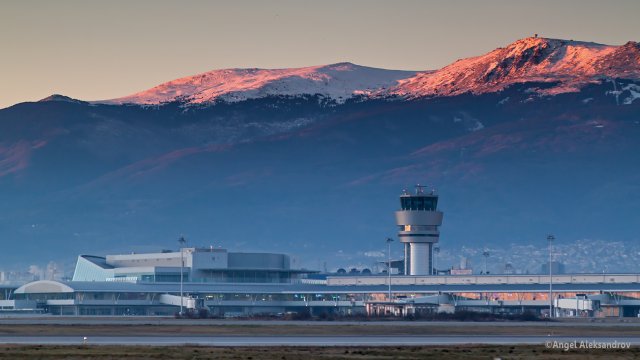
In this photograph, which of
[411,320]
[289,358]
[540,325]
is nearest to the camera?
[289,358]

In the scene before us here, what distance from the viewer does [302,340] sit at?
4806 inches

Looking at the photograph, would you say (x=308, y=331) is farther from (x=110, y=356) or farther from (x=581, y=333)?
(x=110, y=356)

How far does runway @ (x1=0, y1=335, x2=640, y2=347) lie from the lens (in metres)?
116

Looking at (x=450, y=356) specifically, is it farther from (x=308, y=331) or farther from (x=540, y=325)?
(x=540, y=325)

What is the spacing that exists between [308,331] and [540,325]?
94.5 ft

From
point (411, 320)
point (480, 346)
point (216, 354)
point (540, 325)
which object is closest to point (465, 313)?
point (411, 320)

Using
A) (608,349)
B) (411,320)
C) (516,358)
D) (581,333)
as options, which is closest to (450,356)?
(516,358)

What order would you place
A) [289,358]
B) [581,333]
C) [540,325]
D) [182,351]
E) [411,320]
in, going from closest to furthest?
[289,358]
[182,351]
[581,333]
[540,325]
[411,320]

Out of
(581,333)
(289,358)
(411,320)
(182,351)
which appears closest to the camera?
(289,358)

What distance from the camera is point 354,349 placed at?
109 meters

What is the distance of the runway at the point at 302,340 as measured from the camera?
4582 inches

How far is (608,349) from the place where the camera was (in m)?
108

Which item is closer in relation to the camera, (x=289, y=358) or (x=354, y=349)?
(x=289, y=358)

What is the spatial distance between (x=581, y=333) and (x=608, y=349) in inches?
1177
